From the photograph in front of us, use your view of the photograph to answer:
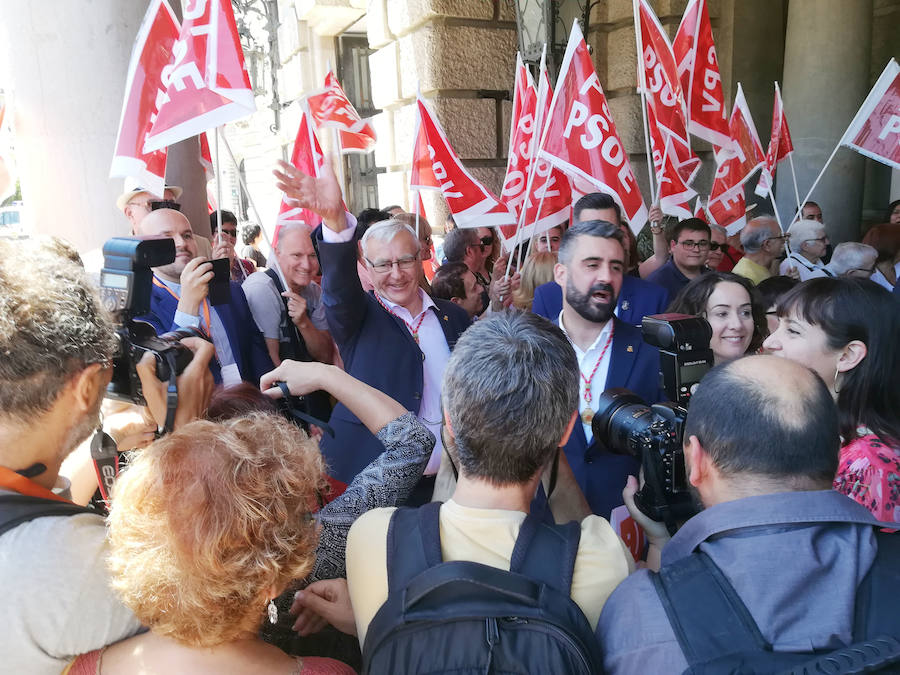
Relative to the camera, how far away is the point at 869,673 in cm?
90

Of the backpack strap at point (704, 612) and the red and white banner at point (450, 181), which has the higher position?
the red and white banner at point (450, 181)

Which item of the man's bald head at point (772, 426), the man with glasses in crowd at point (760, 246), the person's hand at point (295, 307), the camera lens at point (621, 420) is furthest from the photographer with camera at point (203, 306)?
the man with glasses in crowd at point (760, 246)

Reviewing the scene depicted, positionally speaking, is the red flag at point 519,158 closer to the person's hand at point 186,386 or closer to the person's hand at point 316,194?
the person's hand at point 316,194

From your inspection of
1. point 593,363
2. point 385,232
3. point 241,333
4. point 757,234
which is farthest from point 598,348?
point 757,234

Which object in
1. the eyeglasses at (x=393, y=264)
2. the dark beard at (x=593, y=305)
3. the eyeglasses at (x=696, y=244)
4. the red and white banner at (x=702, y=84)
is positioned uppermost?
the red and white banner at (x=702, y=84)

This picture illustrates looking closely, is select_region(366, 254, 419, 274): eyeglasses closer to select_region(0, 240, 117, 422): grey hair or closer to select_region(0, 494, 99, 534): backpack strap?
select_region(0, 240, 117, 422): grey hair

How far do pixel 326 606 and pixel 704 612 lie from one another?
0.68m

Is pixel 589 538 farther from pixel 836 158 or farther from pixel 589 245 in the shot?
pixel 836 158

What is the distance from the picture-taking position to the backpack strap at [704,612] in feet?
3.26

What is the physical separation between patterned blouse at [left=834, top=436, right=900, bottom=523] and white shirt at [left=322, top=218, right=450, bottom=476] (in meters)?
1.26

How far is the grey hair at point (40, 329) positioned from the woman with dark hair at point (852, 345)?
64.1 inches

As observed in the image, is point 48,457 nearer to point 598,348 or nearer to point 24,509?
point 24,509

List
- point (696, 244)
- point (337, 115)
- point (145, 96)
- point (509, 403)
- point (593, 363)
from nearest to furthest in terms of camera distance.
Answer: point (509, 403) < point (593, 363) < point (145, 96) < point (696, 244) < point (337, 115)

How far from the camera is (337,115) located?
20.4ft
